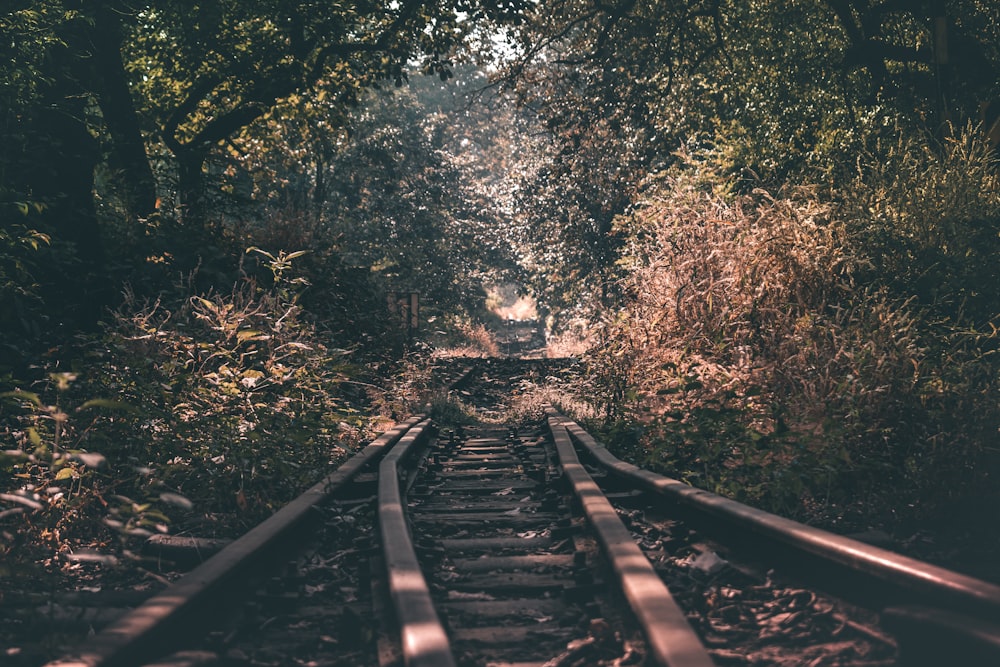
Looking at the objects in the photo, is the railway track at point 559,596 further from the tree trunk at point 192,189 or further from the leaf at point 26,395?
the tree trunk at point 192,189

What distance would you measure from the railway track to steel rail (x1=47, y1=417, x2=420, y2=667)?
1cm

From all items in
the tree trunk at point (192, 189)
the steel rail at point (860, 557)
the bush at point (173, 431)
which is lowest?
the steel rail at point (860, 557)

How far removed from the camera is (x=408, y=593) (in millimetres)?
3365

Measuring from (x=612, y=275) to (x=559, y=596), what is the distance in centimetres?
788

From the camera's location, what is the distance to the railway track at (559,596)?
117 inches

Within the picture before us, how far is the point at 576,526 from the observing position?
5.05 meters

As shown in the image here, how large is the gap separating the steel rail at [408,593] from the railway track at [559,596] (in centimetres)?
1

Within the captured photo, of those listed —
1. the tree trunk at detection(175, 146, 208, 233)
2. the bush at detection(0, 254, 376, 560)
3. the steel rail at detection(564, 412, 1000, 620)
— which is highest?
the tree trunk at detection(175, 146, 208, 233)

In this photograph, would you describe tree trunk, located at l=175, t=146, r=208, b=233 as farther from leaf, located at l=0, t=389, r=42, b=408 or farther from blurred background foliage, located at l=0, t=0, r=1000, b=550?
leaf, located at l=0, t=389, r=42, b=408

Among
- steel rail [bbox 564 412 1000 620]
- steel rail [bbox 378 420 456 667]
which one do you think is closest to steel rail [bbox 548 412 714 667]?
steel rail [bbox 564 412 1000 620]

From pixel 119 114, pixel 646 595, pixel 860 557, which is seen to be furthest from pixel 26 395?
pixel 119 114

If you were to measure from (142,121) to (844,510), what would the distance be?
15736 mm

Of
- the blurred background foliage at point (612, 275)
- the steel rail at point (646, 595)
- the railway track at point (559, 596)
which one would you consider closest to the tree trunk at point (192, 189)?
the blurred background foliage at point (612, 275)

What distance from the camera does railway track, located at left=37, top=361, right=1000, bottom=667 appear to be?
2.96 metres
